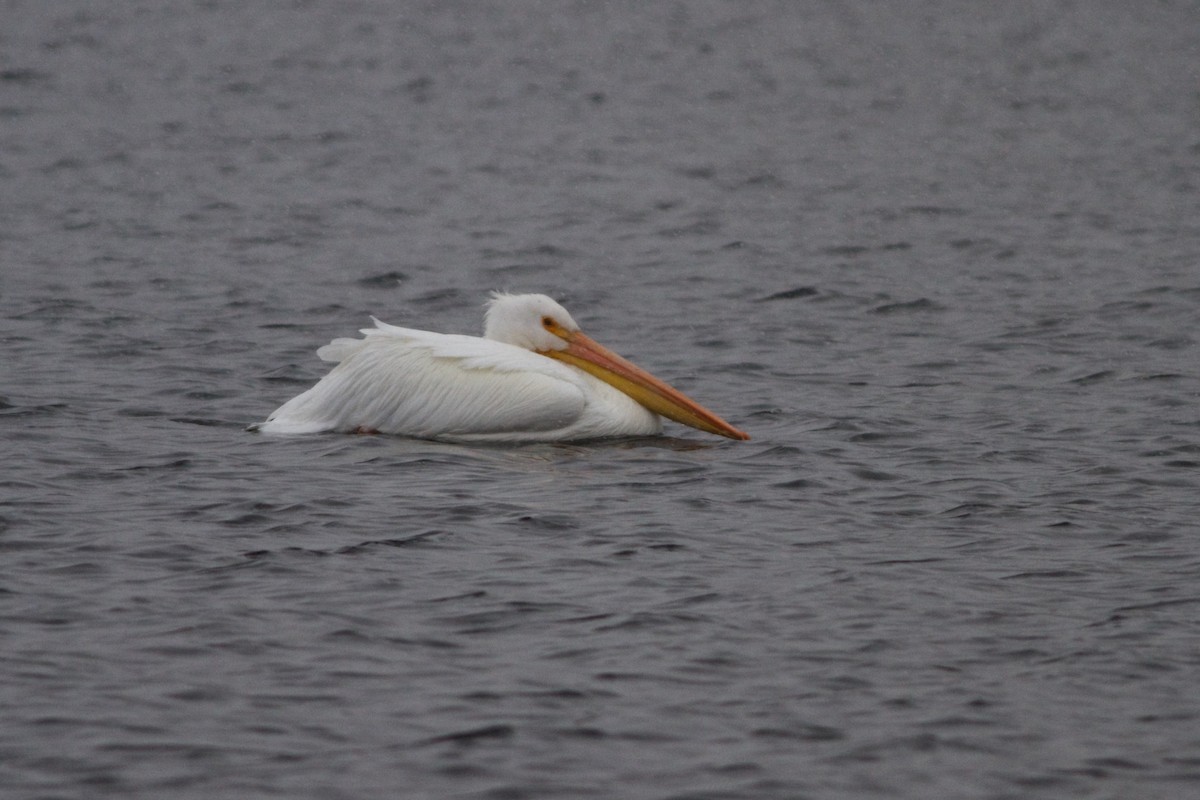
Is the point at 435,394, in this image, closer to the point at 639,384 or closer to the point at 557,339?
the point at 557,339

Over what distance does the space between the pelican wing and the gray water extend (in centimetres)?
16

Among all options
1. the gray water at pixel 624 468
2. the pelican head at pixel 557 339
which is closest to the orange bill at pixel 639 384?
the pelican head at pixel 557 339

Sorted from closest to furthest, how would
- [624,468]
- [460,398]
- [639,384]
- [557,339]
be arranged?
[624,468]
[460,398]
[639,384]
[557,339]

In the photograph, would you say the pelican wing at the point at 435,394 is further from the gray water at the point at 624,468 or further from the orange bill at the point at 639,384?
the orange bill at the point at 639,384

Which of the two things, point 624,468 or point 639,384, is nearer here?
point 624,468

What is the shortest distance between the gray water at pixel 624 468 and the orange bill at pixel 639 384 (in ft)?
0.45

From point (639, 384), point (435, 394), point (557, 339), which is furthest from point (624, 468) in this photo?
point (557, 339)

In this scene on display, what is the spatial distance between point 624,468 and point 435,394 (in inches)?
38.8

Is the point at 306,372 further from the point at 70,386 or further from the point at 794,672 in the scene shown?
the point at 794,672

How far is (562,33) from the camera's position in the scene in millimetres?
26672

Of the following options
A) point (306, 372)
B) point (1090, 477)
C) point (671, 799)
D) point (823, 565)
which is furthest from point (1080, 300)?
point (671, 799)

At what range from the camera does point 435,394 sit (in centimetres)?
897

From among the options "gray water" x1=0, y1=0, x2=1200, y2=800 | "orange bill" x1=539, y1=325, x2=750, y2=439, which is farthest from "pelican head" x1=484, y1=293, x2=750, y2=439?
"gray water" x1=0, y1=0, x2=1200, y2=800

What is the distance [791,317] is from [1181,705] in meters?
6.53
